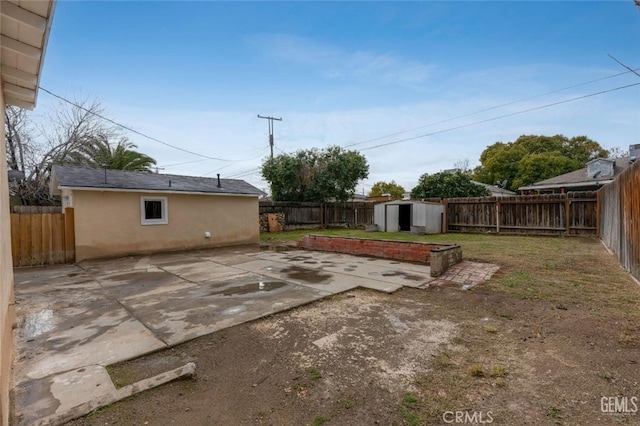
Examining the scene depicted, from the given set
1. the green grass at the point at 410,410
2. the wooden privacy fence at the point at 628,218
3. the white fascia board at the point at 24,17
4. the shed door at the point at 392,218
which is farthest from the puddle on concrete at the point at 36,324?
the shed door at the point at 392,218

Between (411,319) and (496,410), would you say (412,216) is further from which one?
(496,410)

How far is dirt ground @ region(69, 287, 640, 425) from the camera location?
203 centimetres

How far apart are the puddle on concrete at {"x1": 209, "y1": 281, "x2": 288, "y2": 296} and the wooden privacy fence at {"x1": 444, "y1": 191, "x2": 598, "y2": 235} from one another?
11537 millimetres

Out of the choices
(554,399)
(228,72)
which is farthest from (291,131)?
(554,399)

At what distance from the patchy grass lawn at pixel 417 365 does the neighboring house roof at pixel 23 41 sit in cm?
297

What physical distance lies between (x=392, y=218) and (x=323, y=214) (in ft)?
16.6

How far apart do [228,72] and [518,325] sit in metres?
12.4

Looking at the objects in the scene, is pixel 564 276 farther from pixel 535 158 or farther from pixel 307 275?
pixel 535 158

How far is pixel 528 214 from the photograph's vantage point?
12.3 m

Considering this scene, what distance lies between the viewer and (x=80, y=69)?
1027cm

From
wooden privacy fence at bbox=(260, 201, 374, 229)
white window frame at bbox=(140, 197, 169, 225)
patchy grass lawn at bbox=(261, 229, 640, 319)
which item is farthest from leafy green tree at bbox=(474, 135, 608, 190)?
white window frame at bbox=(140, 197, 169, 225)

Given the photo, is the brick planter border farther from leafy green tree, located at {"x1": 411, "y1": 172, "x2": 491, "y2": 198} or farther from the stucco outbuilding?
leafy green tree, located at {"x1": 411, "y1": 172, "x2": 491, "y2": 198}

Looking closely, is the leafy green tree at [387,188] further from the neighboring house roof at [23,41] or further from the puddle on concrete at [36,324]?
the neighboring house roof at [23,41]

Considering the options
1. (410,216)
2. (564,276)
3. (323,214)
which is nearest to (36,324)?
(564,276)
